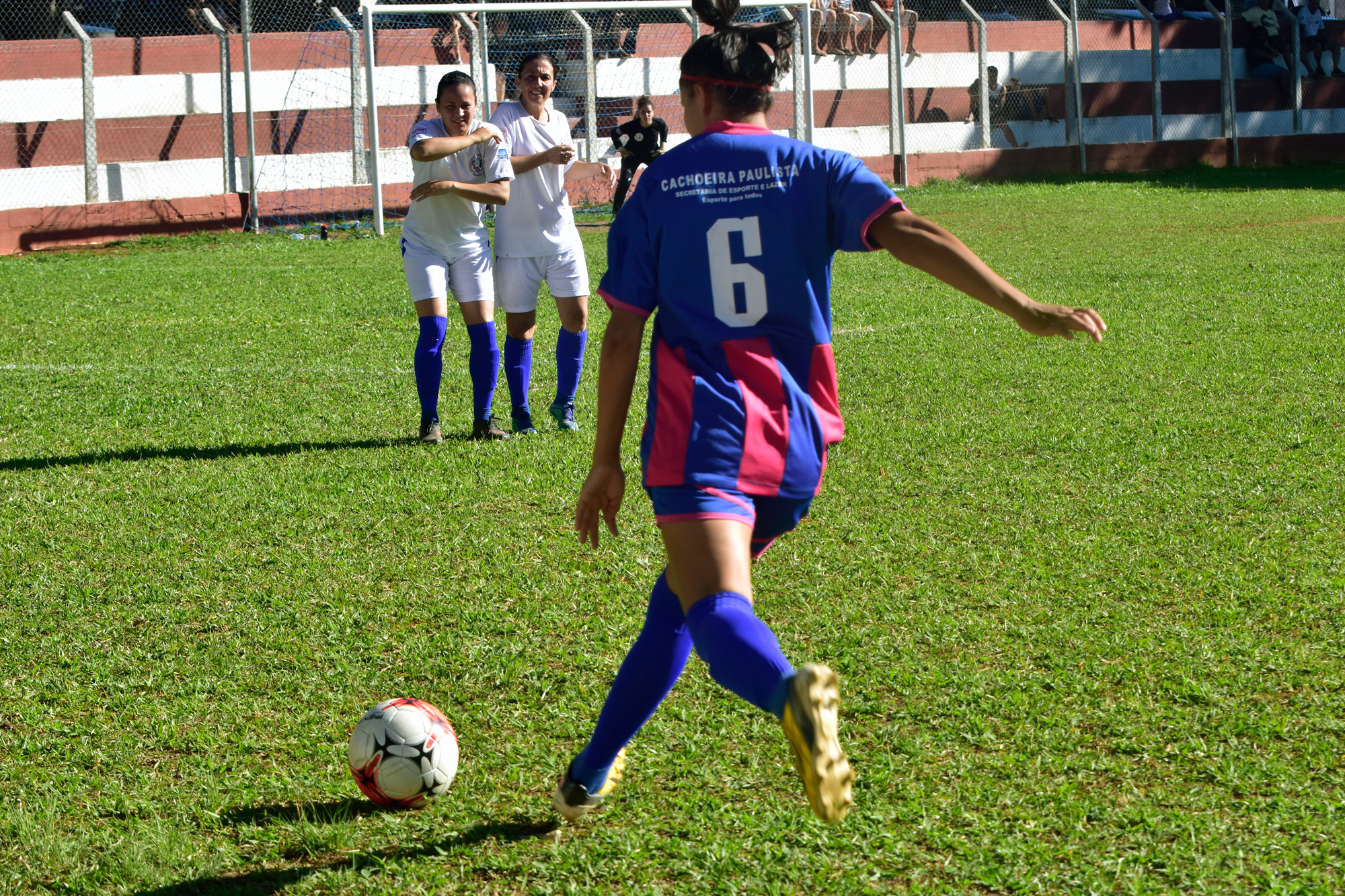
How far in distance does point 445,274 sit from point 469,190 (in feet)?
1.73

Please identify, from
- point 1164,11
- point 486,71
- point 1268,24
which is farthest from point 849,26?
point 1268,24

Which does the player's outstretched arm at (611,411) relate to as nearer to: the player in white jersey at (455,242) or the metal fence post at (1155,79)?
the player in white jersey at (455,242)

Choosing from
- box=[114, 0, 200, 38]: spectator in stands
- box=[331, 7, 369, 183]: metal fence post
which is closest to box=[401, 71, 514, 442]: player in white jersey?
box=[331, 7, 369, 183]: metal fence post

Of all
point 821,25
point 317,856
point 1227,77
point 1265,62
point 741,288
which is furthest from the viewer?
point 1265,62

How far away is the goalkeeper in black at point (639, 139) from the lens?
63.1 ft

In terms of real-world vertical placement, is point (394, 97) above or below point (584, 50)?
below

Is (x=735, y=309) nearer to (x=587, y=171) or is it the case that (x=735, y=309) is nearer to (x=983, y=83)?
(x=587, y=171)

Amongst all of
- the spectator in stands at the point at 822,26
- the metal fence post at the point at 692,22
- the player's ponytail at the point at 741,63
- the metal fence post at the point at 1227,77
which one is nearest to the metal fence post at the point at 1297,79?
the metal fence post at the point at 1227,77

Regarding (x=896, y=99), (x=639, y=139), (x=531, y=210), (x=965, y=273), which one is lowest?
(x=965, y=273)

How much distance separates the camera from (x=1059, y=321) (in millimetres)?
2590

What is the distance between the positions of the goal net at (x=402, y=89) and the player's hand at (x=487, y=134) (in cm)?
1364

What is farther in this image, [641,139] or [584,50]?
[584,50]

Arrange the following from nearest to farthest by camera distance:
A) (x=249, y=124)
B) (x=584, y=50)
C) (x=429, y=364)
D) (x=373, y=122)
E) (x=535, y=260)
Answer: (x=429, y=364) → (x=535, y=260) → (x=373, y=122) → (x=249, y=124) → (x=584, y=50)

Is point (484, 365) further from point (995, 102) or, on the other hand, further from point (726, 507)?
point (995, 102)
